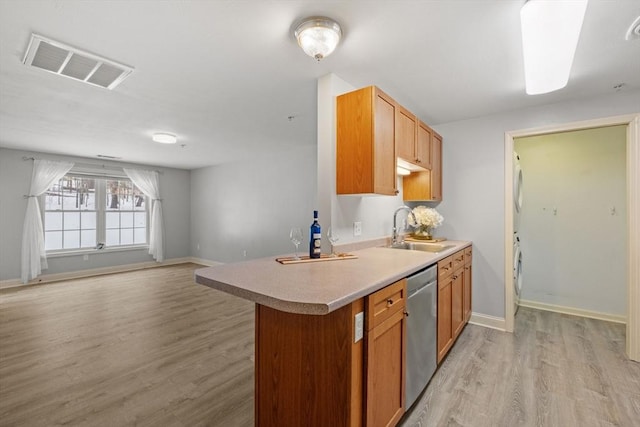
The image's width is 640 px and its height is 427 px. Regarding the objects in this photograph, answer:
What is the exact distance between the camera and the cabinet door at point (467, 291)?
286cm

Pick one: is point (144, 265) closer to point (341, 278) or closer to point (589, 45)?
point (341, 278)

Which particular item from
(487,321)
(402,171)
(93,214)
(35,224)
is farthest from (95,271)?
(487,321)

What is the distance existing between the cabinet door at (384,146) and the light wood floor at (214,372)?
4.89ft

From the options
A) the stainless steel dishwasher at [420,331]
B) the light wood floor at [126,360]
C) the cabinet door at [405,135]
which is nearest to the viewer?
the stainless steel dishwasher at [420,331]

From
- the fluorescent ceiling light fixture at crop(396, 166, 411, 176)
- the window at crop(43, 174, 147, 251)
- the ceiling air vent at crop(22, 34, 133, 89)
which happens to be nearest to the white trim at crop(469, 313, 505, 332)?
the fluorescent ceiling light fixture at crop(396, 166, 411, 176)

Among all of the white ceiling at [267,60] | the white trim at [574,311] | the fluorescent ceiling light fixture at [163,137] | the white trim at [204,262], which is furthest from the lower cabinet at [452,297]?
the white trim at [204,262]

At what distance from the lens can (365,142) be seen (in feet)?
6.49

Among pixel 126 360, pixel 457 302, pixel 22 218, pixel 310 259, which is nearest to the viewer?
pixel 310 259

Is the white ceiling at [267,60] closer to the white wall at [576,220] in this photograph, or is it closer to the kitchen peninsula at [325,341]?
the white wall at [576,220]

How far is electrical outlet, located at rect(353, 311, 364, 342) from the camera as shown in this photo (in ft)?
3.91

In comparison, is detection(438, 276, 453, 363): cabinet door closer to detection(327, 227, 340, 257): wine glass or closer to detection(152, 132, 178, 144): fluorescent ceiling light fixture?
detection(327, 227, 340, 257): wine glass

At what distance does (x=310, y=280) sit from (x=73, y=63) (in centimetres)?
232

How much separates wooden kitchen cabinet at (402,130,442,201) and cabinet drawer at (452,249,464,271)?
0.71 metres

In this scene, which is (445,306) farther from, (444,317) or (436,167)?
(436,167)
